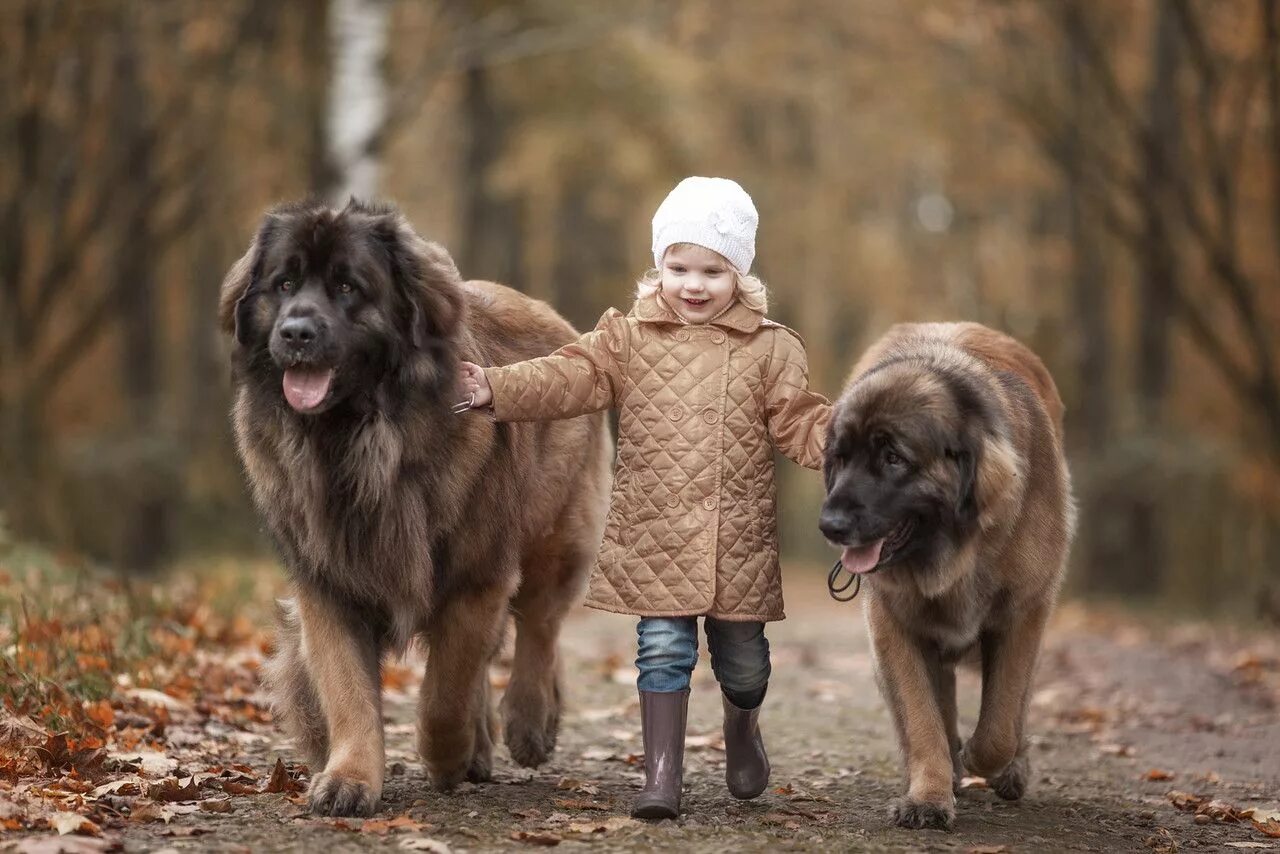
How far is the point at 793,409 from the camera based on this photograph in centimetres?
521

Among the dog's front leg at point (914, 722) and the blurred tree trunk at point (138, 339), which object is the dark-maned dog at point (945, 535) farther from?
the blurred tree trunk at point (138, 339)

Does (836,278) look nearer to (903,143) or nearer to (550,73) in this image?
(903,143)

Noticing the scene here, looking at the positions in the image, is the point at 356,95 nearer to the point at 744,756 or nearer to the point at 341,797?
the point at 744,756

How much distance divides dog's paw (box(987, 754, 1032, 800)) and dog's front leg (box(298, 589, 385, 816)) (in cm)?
226

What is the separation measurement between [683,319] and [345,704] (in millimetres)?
1679

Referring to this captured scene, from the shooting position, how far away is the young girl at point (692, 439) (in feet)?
16.3

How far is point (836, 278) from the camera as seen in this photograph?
2686cm

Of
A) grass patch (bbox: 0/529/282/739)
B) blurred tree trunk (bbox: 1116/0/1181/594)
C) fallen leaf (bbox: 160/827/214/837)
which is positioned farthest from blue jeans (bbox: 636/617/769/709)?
blurred tree trunk (bbox: 1116/0/1181/594)

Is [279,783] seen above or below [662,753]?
below

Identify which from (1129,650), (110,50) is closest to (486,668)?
(1129,650)

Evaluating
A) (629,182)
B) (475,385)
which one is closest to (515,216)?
(629,182)

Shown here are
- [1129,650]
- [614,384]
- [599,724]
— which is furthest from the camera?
[1129,650]

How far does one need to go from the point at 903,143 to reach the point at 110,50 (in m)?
14.4

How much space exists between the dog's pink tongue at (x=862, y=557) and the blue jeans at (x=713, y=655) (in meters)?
0.46
